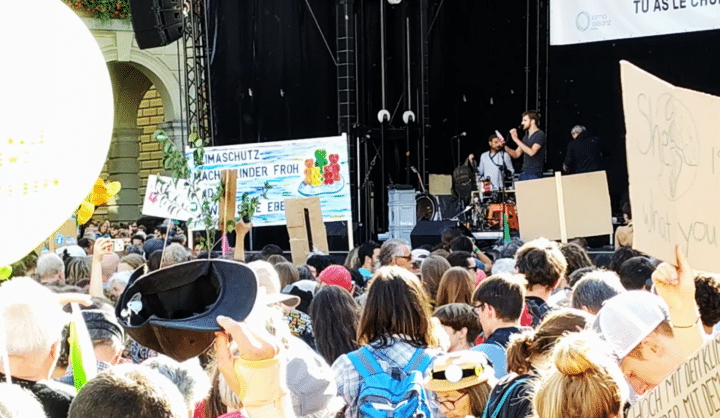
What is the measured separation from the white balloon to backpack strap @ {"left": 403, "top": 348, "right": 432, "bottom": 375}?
1623 mm

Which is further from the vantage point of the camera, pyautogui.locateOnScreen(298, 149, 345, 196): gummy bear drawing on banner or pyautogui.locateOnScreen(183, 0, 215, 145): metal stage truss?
pyautogui.locateOnScreen(183, 0, 215, 145): metal stage truss

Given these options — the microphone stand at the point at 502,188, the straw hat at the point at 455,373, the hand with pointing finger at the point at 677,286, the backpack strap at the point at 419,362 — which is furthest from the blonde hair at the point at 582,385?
the microphone stand at the point at 502,188

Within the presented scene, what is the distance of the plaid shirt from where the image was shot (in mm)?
3688

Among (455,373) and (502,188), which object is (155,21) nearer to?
(502,188)

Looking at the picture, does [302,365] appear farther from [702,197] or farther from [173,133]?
[173,133]

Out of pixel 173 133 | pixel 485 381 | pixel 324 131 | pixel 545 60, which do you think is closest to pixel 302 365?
pixel 485 381

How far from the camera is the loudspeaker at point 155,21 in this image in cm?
1316

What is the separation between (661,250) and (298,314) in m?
2.81

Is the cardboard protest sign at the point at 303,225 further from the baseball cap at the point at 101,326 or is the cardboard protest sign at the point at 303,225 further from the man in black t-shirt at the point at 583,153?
the baseball cap at the point at 101,326

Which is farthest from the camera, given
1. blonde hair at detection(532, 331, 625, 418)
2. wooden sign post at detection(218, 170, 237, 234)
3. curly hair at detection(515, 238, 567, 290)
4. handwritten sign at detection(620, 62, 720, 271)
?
wooden sign post at detection(218, 170, 237, 234)

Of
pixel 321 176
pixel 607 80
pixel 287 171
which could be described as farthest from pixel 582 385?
pixel 607 80

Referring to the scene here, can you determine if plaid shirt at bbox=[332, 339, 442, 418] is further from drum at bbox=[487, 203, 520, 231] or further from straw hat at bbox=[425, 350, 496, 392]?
drum at bbox=[487, 203, 520, 231]

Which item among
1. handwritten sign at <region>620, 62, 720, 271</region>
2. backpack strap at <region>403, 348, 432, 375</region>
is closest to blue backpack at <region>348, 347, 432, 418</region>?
backpack strap at <region>403, 348, 432, 375</region>

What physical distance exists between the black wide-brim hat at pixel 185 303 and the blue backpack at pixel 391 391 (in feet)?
3.86
